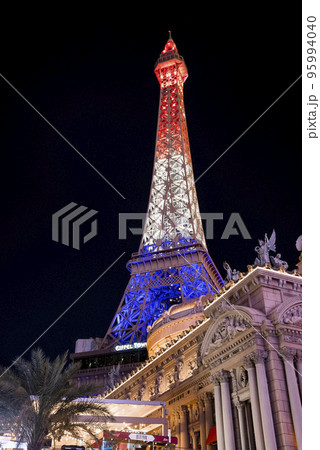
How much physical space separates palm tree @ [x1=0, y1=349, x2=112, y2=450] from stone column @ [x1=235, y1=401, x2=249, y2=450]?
638 centimetres

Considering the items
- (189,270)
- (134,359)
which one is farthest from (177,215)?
(134,359)

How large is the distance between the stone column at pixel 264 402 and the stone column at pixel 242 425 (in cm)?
206

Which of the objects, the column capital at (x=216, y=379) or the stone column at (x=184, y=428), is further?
the stone column at (x=184, y=428)

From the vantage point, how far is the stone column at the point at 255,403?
66.2 ft

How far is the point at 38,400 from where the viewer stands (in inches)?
832

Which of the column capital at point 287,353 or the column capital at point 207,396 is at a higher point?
the column capital at point 287,353

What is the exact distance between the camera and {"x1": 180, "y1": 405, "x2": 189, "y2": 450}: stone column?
2867cm

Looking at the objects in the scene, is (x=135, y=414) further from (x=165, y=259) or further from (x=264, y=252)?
(x=165, y=259)

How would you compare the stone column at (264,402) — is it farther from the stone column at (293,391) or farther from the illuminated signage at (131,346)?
the illuminated signage at (131,346)

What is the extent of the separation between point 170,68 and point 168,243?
4087 centimetres

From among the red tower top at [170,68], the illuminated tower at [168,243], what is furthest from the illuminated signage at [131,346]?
the red tower top at [170,68]

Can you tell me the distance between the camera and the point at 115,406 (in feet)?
93.2

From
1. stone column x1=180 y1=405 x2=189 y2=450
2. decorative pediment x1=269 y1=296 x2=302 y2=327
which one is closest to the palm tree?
stone column x1=180 y1=405 x2=189 y2=450

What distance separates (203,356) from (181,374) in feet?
16.8
